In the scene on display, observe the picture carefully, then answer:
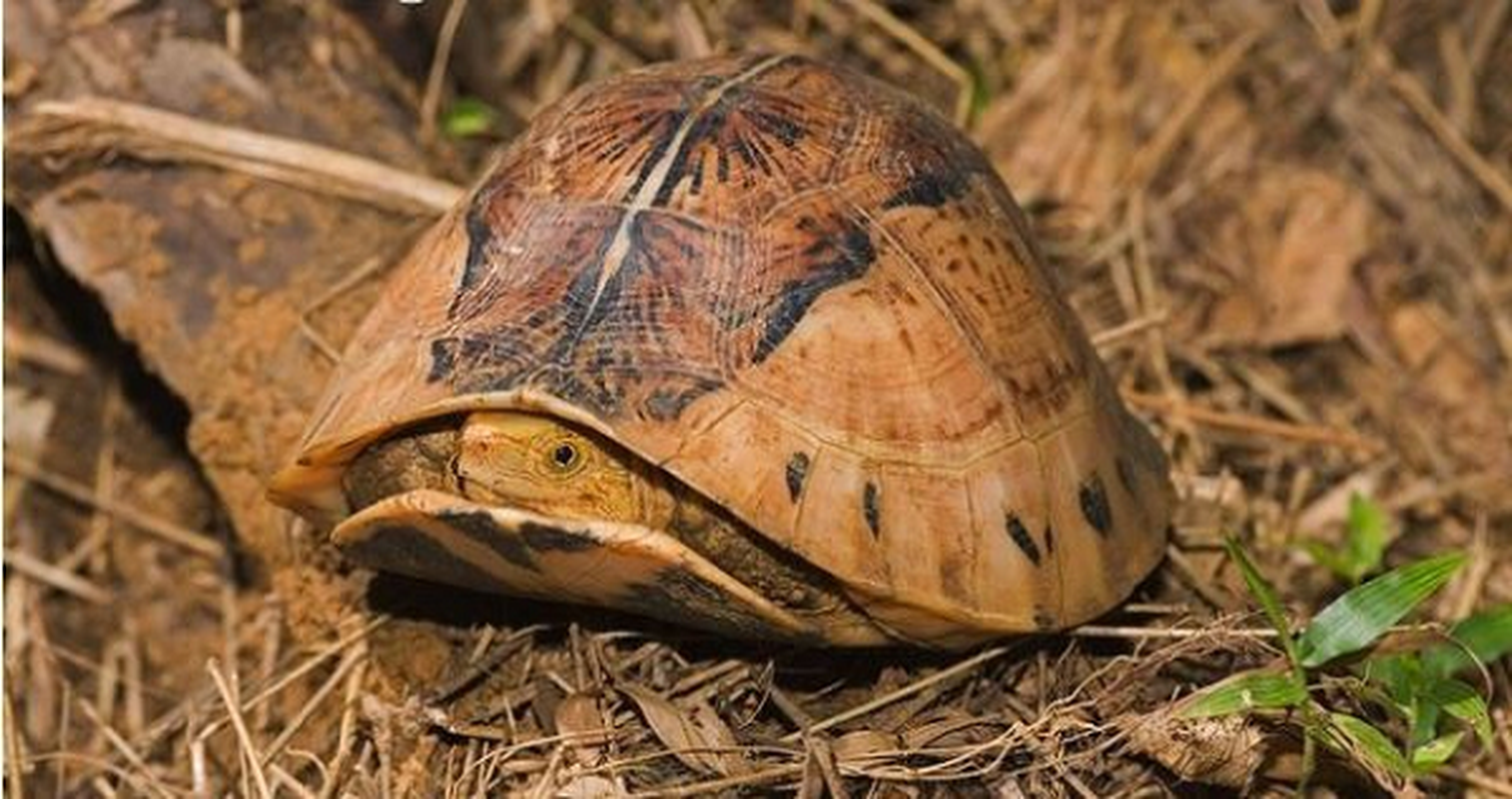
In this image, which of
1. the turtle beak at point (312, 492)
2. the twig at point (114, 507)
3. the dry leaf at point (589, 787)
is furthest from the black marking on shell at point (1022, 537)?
the twig at point (114, 507)

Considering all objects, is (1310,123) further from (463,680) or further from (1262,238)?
(463,680)

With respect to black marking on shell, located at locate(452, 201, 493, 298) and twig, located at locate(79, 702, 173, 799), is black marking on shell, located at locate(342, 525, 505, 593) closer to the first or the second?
black marking on shell, located at locate(452, 201, 493, 298)

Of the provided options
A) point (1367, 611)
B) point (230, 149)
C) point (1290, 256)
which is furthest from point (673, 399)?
point (1290, 256)

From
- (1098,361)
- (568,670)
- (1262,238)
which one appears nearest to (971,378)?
(1098,361)

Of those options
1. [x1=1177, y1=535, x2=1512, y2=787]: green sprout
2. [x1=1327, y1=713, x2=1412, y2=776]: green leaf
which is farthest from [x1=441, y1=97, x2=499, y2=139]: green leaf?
[x1=1327, y1=713, x2=1412, y2=776]: green leaf

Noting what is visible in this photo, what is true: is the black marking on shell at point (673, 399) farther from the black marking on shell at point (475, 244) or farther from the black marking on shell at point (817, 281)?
the black marking on shell at point (475, 244)
